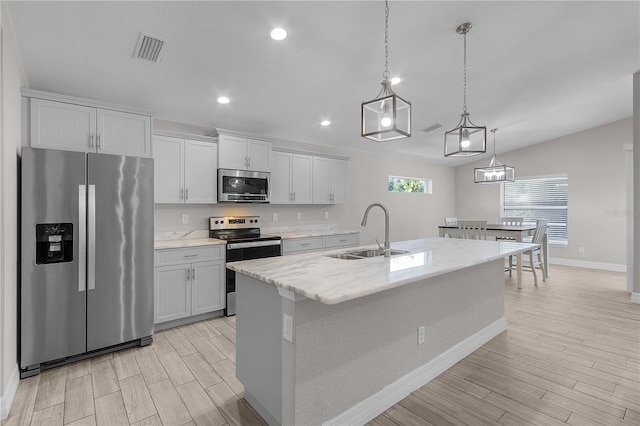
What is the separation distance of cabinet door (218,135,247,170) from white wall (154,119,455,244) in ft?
1.24

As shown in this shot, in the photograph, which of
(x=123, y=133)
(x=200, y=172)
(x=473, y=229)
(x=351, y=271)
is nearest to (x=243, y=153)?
(x=200, y=172)

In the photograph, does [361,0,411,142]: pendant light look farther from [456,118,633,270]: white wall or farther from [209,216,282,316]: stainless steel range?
[456,118,633,270]: white wall

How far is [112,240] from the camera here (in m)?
2.72

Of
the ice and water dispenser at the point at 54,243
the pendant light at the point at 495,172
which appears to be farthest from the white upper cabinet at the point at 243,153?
the pendant light at the point at 495,172

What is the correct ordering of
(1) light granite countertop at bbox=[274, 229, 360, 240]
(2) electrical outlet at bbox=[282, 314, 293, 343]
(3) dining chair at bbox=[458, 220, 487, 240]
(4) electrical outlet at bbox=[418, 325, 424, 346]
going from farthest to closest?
(3) dining chair at bbox=[458, 220, 487, 240] < (1) light granite countertop at bbox=[274, 229, 360, 240] < (4) electrical outlet at bbox=[418, 325, 424, 346] < (2) electrical outlet at bbox=[282, 314, 293, 343]

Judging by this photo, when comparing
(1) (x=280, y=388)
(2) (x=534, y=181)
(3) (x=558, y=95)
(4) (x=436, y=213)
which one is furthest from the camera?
(4) (x=436, y=213)

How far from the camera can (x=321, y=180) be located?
4988 millimetres

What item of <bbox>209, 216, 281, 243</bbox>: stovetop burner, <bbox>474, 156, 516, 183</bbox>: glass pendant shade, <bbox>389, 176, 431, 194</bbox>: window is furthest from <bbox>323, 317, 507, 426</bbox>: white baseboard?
<bbox>389, 176, 431, 194</bbox>: window

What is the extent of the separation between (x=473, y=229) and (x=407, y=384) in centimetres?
371

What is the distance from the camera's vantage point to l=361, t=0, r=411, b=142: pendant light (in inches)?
73.3

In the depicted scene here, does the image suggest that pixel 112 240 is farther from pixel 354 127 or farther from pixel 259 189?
pixel 354 127

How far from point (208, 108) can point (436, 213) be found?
6143mm

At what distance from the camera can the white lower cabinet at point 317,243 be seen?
4199 millimetres

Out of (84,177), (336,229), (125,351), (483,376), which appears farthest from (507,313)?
(84,177)
